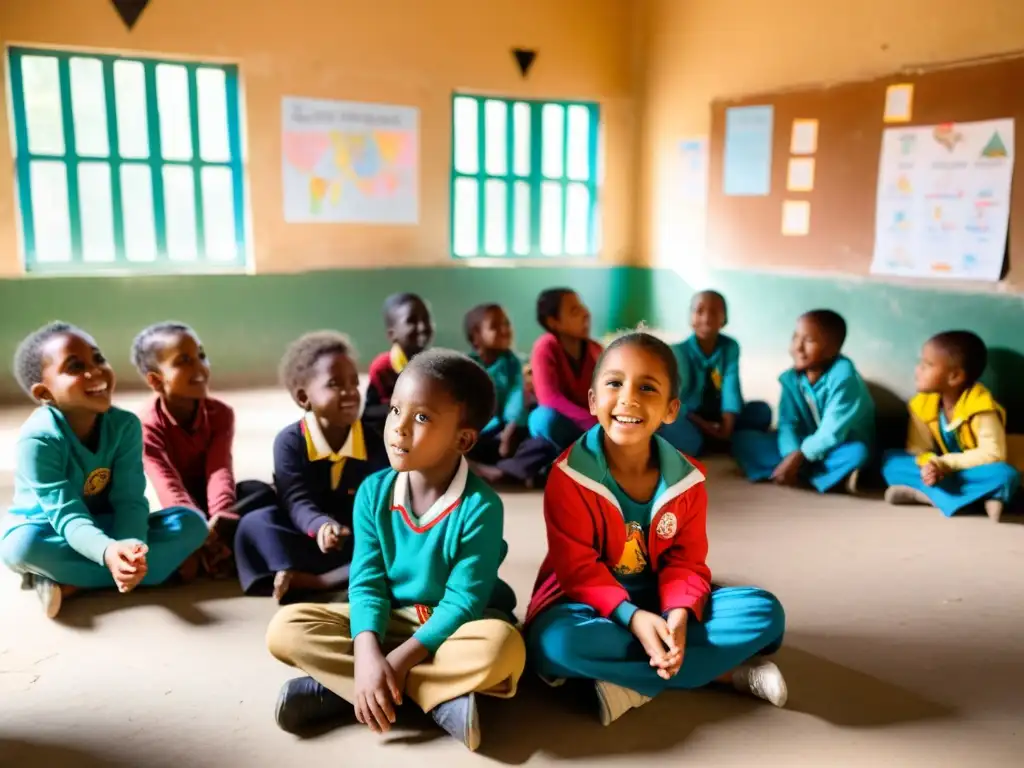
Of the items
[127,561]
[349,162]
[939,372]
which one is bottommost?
[127,561]

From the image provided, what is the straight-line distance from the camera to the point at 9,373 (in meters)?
4.90

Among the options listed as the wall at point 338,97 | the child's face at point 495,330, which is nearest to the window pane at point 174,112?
the wall at point 338,97

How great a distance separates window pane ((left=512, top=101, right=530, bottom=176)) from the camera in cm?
607

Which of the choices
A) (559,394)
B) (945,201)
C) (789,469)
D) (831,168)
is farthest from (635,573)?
(831,168)

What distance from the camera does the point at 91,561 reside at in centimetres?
223

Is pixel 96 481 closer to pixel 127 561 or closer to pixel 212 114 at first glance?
pixel 127 561

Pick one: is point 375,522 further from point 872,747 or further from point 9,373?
point 9,373

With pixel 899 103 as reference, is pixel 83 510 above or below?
below

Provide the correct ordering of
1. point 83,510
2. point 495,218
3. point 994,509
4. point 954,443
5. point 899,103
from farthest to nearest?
point 495,218 < point 899,103 < point 954,443 < point 994,509 < point 83,510

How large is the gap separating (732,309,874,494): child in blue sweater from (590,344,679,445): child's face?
1.87m

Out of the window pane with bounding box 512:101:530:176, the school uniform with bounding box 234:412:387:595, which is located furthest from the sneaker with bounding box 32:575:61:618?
the window pane with bounding box 512:101:530:176

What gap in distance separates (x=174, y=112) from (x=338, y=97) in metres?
0.95

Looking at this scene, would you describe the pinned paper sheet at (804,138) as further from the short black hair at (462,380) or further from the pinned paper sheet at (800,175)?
the short black hair at (462,380)

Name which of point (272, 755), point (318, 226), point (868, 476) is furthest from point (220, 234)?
point (272, 755)
